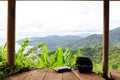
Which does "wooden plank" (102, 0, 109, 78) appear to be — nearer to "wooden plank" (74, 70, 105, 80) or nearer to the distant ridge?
"wooden plank" (74, 70, 105, 80)

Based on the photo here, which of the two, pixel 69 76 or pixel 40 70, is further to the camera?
pixel 40 70

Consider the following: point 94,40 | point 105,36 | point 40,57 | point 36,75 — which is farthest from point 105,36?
point 94,40

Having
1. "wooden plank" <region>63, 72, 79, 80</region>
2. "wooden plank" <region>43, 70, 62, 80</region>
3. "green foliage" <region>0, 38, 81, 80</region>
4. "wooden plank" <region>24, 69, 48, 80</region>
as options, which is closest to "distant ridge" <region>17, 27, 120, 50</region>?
"green foliage" <region>0, 38, 81, 80</region>

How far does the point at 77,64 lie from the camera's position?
590 centimetres

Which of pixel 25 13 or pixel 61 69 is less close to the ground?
pixel 25 13

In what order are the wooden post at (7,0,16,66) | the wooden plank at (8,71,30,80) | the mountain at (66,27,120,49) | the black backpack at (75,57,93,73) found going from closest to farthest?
1. the wooden plank at (8,71,30,80)
2. the black backpack at (75,57,93,73)
3. the wooden post at (7,0,16,66)
4. the mountain at (66,27,120,49)

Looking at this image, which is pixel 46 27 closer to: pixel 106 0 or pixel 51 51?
pixel 51 51

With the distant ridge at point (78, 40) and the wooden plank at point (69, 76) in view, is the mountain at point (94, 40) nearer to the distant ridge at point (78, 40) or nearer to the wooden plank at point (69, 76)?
the distant ridge at point (78, 40)

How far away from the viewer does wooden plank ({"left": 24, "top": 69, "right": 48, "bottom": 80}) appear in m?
5.25

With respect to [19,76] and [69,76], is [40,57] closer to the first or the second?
[19,76]

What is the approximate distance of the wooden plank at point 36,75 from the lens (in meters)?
5.25

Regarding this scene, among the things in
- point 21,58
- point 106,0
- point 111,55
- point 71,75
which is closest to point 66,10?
point 111,55

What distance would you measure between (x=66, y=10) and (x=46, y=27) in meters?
1.41

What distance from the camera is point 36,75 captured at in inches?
218
